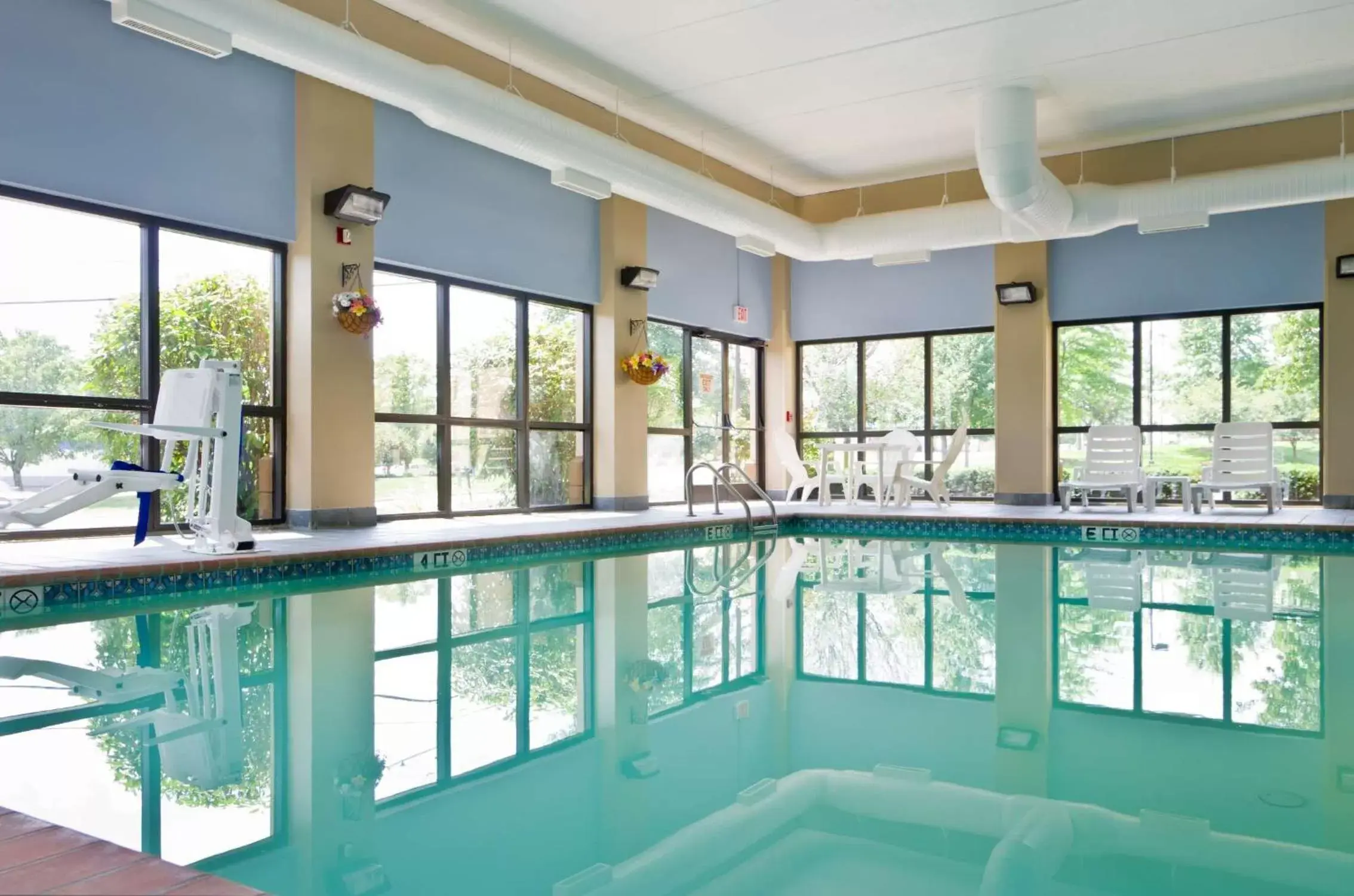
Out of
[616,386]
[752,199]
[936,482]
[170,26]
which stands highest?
[752,199]

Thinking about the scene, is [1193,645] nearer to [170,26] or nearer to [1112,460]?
[170,26]

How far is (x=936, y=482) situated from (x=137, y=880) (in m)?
9.83

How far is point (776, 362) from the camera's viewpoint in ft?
43.3

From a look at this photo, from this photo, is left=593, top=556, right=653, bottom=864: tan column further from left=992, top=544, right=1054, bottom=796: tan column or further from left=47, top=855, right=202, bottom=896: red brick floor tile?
left=992, top=544, right=1054, bottom=796: tan column

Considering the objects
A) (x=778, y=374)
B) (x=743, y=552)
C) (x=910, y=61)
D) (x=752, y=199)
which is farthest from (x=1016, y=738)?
(x=778, y=374)

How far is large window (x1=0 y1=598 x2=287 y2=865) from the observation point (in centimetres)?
207

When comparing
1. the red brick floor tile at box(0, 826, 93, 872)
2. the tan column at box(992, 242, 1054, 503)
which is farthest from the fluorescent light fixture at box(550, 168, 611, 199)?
the red brick floor tile at box(0, 826, 93, 872)

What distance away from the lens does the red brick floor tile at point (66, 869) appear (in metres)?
1.54

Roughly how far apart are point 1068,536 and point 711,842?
778 centimetres

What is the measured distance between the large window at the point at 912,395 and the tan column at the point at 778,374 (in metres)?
0.32

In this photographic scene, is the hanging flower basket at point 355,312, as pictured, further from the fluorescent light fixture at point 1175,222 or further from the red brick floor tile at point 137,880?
the fluorescent light fixture at point 1175,222

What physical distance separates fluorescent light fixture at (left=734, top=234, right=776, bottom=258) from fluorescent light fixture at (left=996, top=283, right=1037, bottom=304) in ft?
9.04

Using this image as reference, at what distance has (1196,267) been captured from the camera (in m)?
10.8

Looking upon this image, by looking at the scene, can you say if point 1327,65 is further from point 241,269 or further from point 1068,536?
point 241,269
